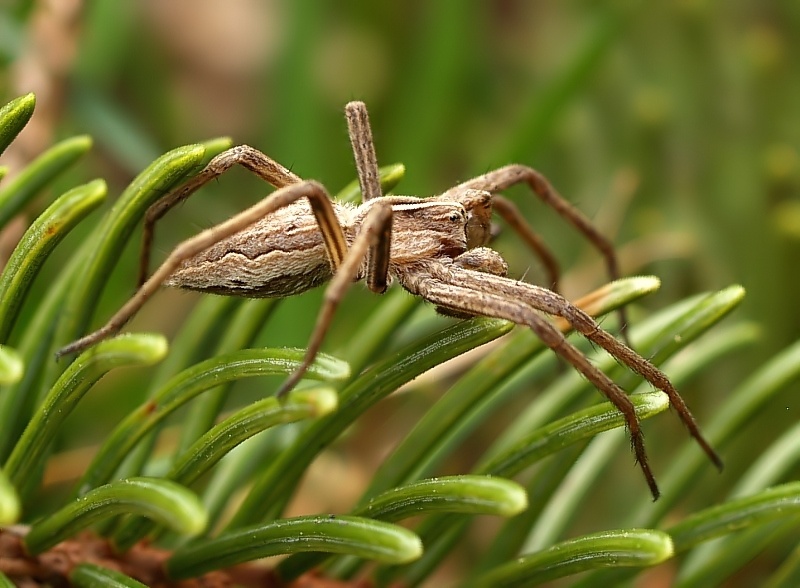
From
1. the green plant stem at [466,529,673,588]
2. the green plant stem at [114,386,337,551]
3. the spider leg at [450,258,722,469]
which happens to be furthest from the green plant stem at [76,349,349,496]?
the spider leg at [450,258,722,469]

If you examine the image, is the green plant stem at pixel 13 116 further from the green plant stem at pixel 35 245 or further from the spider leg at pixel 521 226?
the spider leg at pixel 521 226

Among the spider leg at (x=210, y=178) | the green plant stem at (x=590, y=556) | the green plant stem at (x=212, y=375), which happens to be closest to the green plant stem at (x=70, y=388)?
the green plant stem at (x=212, y=375)

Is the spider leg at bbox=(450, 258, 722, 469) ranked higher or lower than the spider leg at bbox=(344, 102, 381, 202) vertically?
lower

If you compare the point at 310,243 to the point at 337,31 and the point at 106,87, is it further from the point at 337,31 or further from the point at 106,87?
the point at 337,31

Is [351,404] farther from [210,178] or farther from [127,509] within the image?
[210,178]

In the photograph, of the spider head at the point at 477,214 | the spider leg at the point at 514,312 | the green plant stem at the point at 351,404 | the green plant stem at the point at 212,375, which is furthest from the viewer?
the spider head at the point at 477,214

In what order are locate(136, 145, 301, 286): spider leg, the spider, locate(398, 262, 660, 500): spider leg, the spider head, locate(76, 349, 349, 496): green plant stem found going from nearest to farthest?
locate(76, 349, 349, 496): green plant stem → locate(398, 262, 660, 500): spider leg → the spider → locate(136, 145, 301, 286): spider leg → the spider head

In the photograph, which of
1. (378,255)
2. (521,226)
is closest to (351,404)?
(378,255)

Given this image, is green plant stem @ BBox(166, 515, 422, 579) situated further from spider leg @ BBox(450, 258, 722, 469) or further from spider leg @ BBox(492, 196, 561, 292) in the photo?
spider leg @ BBox(492, 196, 561, 292)
